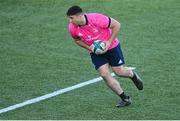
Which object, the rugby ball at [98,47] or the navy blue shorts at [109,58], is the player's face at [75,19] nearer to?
the rugby ball at [98,47]

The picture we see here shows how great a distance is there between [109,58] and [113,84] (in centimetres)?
44

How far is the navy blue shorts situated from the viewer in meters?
9.81

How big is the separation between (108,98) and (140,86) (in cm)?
57

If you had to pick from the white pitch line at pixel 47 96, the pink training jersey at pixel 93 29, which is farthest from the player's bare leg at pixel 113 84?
the white pitch line at pixel 47 96

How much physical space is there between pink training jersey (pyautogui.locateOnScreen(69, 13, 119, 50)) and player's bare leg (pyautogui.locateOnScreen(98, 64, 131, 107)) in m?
0.46

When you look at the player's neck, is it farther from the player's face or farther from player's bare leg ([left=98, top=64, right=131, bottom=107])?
player's bare leg ([left=98, top=64, right=131, bottom=107])

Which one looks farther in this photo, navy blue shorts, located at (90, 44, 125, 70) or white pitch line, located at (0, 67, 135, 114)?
white pitch line, located at (0, 67, 135, 114)

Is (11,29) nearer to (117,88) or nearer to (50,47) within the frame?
(50,47)

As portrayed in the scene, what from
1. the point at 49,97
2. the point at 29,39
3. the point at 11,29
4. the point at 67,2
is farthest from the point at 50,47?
the point at 67,2

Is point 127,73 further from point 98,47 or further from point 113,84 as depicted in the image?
point 98,47

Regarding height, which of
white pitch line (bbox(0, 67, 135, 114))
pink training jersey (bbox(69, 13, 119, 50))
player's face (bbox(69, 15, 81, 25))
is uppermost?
player's face (bbox(69, 15, 81, 25))

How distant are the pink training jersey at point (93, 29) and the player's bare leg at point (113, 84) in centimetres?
46

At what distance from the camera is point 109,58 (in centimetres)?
992

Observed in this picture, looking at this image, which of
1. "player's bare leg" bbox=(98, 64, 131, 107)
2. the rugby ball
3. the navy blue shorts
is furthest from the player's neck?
"player's bare leg" bbox=(98, 64, 131, 107)
